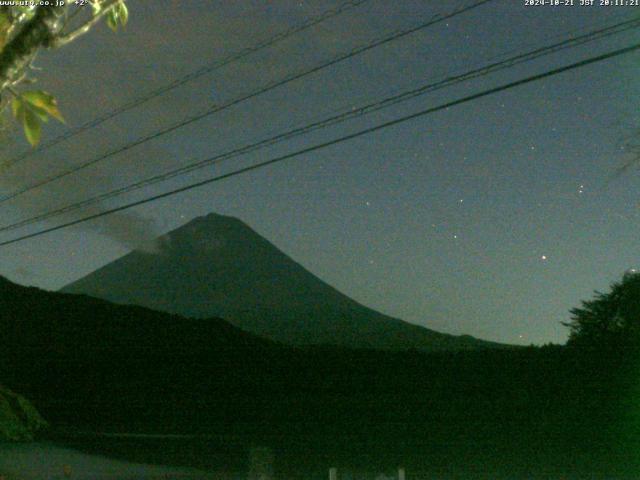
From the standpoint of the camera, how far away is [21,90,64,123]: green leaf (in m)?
2.26

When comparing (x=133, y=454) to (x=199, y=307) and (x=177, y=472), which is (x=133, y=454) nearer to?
(x=177, y=472)

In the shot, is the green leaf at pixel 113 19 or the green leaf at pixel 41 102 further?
the green leaf at pixel 113 19

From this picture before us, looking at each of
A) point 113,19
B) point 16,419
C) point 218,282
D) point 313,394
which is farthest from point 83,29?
point 218,282

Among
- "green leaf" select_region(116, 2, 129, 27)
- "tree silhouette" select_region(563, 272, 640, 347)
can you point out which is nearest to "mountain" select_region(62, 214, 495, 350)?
"tree silhouette" select_region(563, 272, 640, 347)

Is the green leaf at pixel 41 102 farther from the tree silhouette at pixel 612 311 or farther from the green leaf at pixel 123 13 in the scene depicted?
the tree silhouette at pixel 612 311

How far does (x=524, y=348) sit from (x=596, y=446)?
8.19 feet

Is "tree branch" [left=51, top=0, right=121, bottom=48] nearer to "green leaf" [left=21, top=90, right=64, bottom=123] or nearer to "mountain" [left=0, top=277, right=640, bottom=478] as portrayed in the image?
"green leaf" [left=21, top=90, right=64, bottom=123]

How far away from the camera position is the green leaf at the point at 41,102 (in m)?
2.26

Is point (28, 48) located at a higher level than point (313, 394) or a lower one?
lower

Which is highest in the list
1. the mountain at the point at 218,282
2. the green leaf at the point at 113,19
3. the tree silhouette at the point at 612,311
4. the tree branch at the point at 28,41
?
the mountain at the point at 218,282

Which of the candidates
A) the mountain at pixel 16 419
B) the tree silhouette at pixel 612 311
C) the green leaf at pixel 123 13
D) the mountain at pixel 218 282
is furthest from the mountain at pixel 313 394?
the mountain at pixel 218 282

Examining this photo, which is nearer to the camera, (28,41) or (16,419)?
(28,41)

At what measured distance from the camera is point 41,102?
2.26 meters

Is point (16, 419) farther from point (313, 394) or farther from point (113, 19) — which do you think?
point (313, 394)
